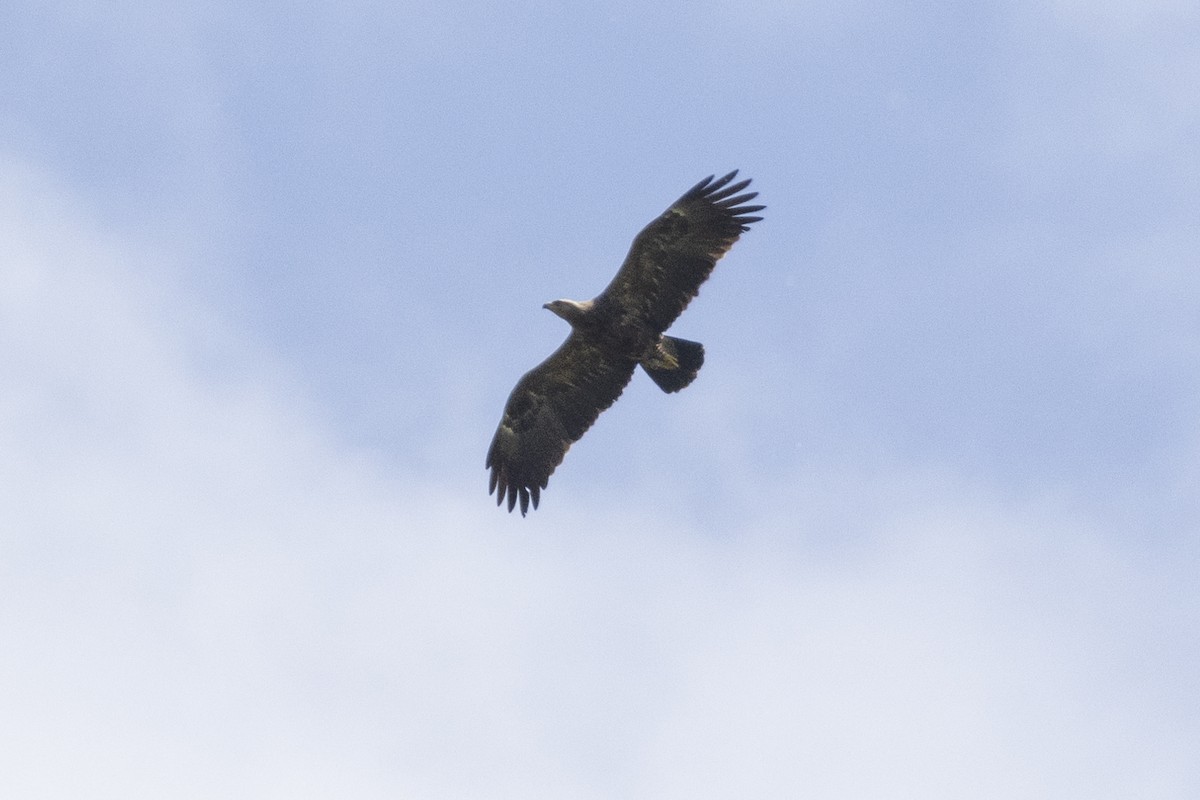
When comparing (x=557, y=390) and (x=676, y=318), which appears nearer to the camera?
(x=676, y=318)

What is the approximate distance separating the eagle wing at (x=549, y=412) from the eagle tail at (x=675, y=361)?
56 cm

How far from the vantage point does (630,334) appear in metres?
21.7

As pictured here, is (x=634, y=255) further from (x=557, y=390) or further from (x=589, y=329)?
(x=557, y=390)

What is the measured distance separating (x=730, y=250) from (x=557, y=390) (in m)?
3.26

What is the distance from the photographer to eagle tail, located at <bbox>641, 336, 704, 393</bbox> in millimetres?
21750

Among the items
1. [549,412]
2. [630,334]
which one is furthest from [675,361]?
[549,412]

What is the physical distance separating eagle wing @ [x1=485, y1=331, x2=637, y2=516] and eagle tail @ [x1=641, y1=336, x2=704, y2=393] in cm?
56

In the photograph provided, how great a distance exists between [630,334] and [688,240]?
1381 mm

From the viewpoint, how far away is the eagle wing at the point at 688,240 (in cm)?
2122

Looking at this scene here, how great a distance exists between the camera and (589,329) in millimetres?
21906

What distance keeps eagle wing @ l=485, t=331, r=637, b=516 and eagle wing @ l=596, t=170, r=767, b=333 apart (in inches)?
52.2

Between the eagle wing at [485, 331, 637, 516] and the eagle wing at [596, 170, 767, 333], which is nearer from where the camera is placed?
the eagle wing at [596, 170, 767, 333]

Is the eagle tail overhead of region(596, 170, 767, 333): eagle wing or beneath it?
beneath

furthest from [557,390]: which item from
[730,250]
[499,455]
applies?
[730,250]
